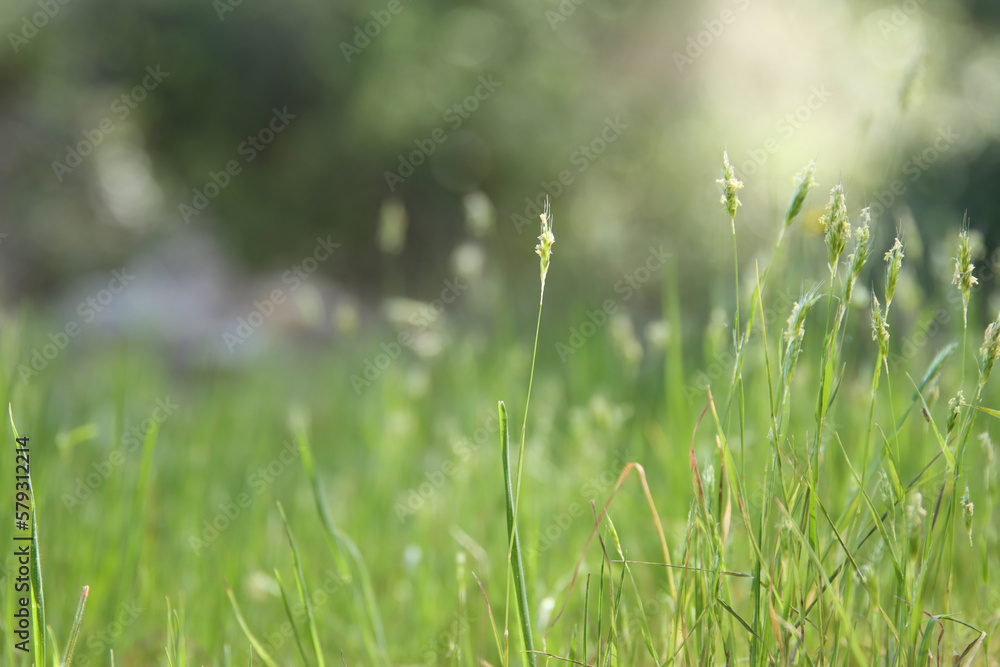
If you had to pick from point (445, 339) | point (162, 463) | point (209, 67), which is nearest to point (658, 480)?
point (445, 339)

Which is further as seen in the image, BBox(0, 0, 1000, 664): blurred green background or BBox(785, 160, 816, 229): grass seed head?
BBox(0, 0, 1000, 664): blurred green background

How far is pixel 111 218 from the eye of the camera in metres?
7.11

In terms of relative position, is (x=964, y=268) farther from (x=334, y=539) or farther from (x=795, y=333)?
(x=334, y=539)

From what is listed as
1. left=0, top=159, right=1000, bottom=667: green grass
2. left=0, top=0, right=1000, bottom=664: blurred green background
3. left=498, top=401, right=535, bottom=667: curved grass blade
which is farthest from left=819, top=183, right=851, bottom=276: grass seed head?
left=0, top=0, right=1000, bottom=664: blurred green background

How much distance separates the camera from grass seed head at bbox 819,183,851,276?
32.7 inches

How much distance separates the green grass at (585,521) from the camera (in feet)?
3.04

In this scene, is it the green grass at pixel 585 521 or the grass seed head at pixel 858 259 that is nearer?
the grass seed head at pixel 858 259

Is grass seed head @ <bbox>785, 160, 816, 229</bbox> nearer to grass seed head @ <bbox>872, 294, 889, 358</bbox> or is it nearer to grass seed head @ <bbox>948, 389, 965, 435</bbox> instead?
grass seed head @ <bbox>872, 294, 889, 358</bbox>

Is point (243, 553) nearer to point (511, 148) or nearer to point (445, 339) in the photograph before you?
point (445, 339)

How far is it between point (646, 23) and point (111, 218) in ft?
17.7

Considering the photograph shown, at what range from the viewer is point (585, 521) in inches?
76.3

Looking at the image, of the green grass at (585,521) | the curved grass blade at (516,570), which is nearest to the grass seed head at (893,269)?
the green grass at (585,521)

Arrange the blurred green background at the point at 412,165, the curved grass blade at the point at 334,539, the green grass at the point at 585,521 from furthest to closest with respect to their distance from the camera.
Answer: the blurred green background at the point at 412,165 < the curved grass blade at the point at 334,539 < the green grass at the point at 585,521

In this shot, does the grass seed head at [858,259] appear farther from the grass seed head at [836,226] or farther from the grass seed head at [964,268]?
the grass seed head at [964,268]
